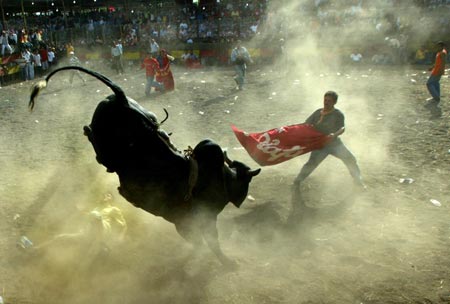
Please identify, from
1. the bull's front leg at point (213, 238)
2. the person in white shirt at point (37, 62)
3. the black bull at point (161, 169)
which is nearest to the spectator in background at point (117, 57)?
the person in white shirt at point (37, 62)

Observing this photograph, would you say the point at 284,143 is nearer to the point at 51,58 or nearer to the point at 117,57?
the point at 117,57

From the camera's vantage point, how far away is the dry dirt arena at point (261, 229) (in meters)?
4.26

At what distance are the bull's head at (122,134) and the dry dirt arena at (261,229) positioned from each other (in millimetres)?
1402

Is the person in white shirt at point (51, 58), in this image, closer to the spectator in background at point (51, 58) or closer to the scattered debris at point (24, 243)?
the spectator in background at point (51, 58)

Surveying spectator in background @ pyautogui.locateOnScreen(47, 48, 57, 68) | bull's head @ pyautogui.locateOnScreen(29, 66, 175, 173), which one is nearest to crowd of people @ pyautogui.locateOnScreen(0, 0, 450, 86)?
spectator in background @ pyautogui.locateOnScreen(47, 48, 57, 68)

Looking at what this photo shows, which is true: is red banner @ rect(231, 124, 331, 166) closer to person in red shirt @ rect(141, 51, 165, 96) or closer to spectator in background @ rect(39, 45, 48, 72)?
person in red shirt @ rect(141, 51, 165, 96)

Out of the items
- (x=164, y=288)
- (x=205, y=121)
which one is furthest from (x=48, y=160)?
(x=164, y=288)

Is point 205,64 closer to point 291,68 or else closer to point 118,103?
point 291,68

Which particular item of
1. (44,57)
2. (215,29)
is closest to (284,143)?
(44,57)

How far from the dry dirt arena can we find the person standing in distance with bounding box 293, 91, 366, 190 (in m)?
0.34

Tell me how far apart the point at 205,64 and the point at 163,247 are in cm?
1814

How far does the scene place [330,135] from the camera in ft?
19.7

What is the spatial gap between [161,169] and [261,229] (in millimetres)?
2001

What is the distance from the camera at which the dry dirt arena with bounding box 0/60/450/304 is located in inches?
168
